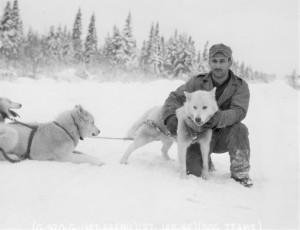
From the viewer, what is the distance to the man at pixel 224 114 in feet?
11.2

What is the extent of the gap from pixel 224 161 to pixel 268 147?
3.84 feet

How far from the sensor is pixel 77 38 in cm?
3778

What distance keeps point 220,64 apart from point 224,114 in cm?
64

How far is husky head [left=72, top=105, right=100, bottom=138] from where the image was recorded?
3965 mm

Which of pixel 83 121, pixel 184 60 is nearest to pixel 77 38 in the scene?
pixel 184 60

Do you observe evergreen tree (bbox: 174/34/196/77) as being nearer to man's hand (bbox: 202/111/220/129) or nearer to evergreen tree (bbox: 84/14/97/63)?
evergreen tree (bbox: 84/14/97/63)

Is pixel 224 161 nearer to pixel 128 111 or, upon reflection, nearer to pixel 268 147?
pixel 268 147

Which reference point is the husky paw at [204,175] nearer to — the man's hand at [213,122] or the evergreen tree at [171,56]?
the man's hand at [213,122]

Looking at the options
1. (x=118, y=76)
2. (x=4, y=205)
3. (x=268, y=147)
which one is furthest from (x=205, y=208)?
(x=118, y=76)

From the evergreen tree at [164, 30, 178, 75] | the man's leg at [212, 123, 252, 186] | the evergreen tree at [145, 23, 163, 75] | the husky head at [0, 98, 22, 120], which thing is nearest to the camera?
the man's leg at [212, 123, 252, 186]

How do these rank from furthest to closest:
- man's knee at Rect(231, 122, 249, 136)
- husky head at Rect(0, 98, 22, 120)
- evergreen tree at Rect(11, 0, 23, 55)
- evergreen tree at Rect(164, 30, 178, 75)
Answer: evergreen tree at Rect(164, 30, 178, 75)
evergreen tree at Rect(11, 0, 23, 55)
husky head at Rect(0, 98, 22, 120)
man's knee at Rect(231, 122, 249, 136)

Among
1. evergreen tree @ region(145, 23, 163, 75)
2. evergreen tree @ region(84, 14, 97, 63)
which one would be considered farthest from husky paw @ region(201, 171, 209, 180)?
evergreen tree @ region(84, 14, 97, 63)

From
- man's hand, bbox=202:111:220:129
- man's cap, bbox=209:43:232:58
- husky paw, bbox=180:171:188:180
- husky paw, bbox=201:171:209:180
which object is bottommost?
husky paw, bbox=201:171:209:180

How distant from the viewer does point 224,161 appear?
15.5ft
